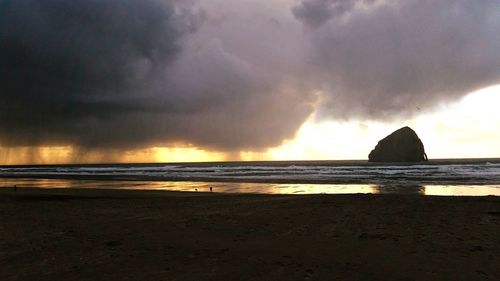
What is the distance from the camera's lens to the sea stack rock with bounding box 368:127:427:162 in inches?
5842

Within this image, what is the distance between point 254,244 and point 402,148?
153m

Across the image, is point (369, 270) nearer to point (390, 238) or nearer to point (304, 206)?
point (390, 238)

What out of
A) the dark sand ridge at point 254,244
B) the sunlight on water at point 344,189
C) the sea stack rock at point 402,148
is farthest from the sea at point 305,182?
the sea stack rock at point 402,148

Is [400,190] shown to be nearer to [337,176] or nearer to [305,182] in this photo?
[305,182]

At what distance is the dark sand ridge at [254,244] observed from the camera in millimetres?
7512

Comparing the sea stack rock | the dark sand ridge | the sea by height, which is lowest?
the dark sand ridge

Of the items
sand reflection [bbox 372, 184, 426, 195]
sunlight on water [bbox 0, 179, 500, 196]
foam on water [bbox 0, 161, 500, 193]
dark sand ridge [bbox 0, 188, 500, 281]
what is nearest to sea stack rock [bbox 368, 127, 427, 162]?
foam on water [bbox 0, 161, 500, 193]

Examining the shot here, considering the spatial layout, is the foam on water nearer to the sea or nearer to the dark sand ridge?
the sea

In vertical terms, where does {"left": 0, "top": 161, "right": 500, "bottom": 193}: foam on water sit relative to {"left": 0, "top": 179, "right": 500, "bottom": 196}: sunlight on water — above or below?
above

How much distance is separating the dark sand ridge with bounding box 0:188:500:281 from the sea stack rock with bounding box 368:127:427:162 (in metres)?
142

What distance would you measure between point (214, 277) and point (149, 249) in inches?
117

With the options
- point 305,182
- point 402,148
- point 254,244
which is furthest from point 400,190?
point 402,148

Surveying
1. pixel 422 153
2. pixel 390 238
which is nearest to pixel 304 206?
pixel 390 238

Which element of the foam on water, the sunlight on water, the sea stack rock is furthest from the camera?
the sea stack rock
